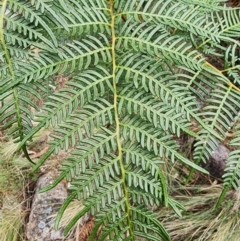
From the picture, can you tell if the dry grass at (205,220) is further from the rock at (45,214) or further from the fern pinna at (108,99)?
the fern pinna at (108,99)

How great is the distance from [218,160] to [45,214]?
0.67 m

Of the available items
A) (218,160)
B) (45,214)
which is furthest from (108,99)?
(45,214)

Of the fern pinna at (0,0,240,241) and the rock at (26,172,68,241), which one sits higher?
the fern pinna at (0,0,240,241)

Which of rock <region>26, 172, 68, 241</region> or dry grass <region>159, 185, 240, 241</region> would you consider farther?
rock <region>26, 172, 68, 241</region>

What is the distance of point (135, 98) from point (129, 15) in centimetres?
15

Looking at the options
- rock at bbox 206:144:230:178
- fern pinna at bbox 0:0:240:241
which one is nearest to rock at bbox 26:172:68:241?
rock at bbox 206:144:230:178

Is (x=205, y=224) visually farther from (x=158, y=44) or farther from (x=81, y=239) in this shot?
(x=158, y=44)

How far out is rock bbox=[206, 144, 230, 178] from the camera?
1539 millimetres

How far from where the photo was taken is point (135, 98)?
1.95 feet

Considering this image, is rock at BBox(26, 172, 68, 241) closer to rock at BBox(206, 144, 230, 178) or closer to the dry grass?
the dry grass

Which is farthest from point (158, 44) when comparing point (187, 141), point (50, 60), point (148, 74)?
point (187, 141)

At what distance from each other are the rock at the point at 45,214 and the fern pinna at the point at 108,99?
106cm

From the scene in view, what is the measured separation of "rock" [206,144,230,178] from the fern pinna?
0.92m

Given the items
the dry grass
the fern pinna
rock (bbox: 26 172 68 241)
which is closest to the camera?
the fern pinna
